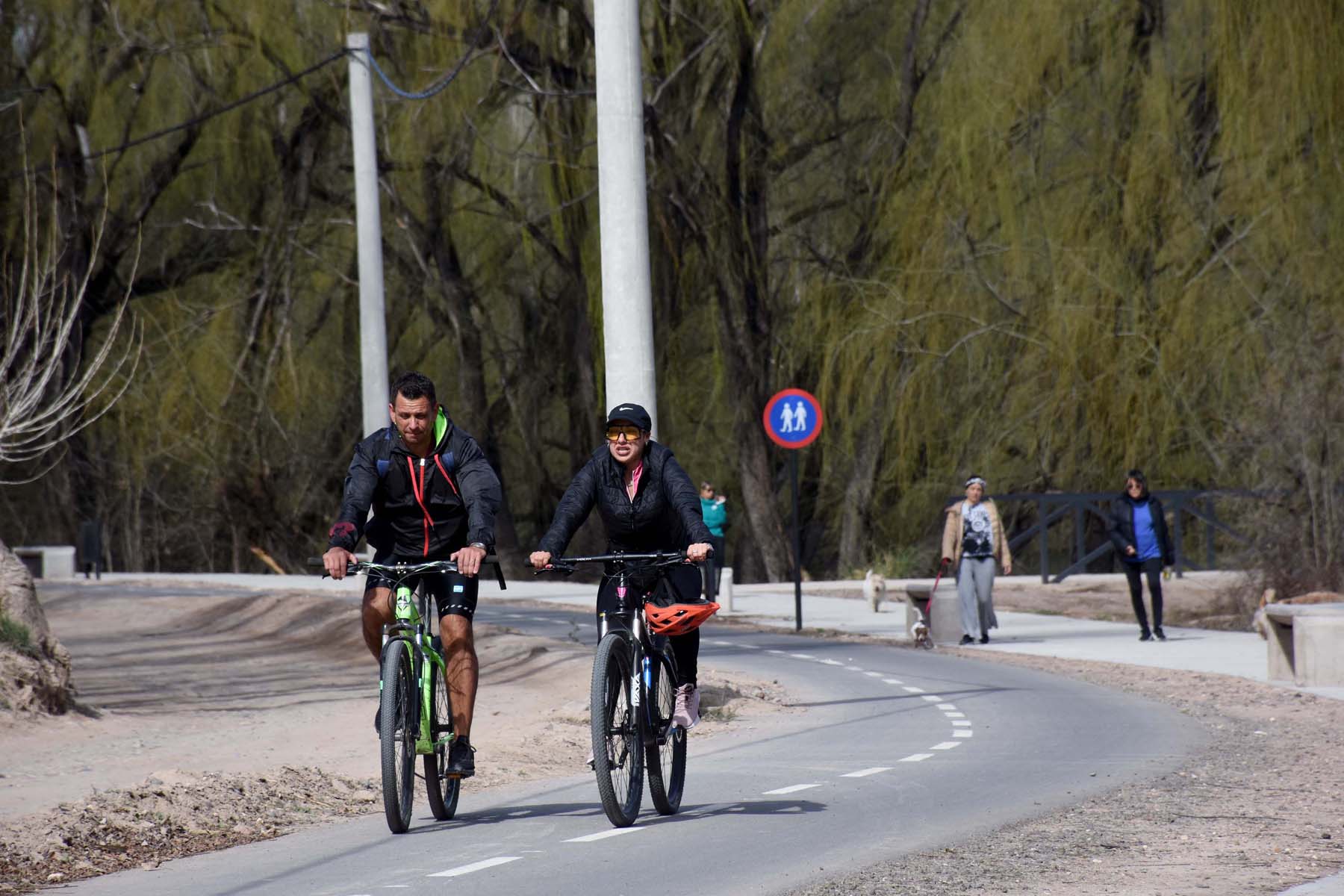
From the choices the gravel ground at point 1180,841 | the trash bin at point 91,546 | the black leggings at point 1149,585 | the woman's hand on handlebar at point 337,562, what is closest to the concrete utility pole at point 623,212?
the gravel ground at point 1180,841

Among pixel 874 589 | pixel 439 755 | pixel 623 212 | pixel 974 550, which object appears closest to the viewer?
pixel 439 755

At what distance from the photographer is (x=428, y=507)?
9.65 metres

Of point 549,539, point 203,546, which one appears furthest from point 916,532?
point 549,539

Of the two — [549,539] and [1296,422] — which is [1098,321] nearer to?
[1296,422]

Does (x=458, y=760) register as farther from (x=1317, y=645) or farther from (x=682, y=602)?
(x=1317, y=645)

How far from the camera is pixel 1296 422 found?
2472 centimetres

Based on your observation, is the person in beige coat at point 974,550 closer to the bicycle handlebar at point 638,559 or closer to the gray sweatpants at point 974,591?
the gray sweatpants at point 974,591

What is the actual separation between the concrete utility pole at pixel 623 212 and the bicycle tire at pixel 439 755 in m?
5.57

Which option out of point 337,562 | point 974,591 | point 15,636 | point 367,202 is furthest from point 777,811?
point 367,202

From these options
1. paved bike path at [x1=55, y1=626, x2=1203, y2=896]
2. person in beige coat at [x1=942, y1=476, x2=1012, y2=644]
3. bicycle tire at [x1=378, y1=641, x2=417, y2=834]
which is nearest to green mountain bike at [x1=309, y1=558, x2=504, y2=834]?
bicycle tire at [x1=378, y1=641, x2=417, y2=834]

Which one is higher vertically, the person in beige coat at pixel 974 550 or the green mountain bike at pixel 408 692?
the person in beige coat at pixel 974 550

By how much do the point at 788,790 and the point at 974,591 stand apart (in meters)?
11.6

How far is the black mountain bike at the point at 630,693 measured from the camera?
930 centimetres

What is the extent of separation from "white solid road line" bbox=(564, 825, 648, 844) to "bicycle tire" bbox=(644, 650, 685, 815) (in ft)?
0.71
